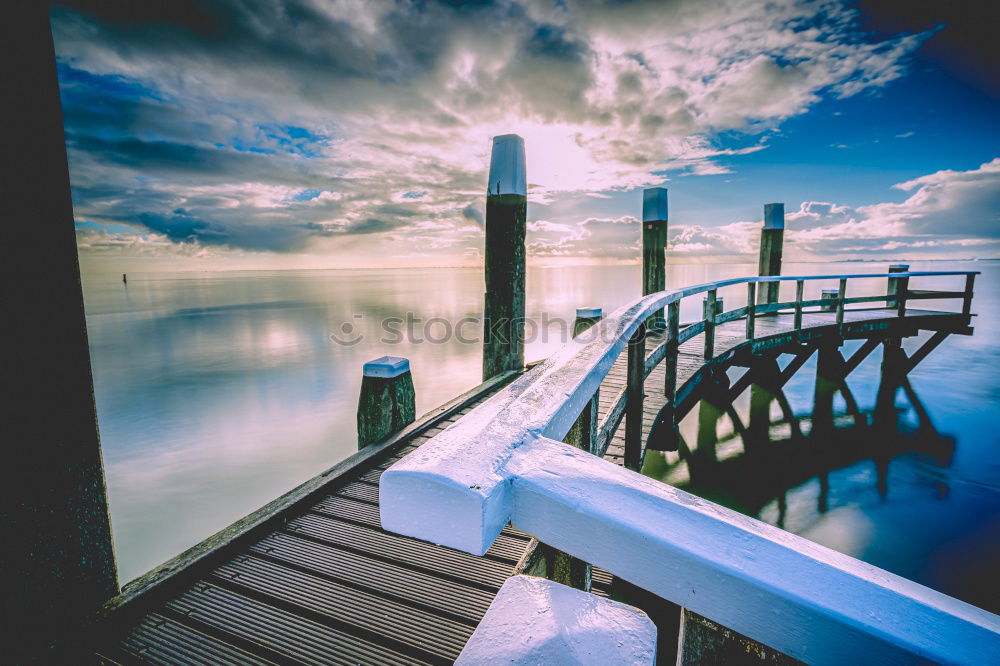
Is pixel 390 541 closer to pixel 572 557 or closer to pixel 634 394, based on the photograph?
pixel 572 557

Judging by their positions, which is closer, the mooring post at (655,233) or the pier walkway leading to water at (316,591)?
the pier walkway leading to water at (316,591)

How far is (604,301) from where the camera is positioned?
39188mm

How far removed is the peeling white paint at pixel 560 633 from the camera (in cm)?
58

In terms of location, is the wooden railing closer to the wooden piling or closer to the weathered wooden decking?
the wooden piling

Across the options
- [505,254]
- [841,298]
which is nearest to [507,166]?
[505,254]

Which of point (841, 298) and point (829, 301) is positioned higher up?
point (841, 298)

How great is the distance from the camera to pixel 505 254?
219 inches

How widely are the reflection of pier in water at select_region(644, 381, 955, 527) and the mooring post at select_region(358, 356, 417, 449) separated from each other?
4.86 meters

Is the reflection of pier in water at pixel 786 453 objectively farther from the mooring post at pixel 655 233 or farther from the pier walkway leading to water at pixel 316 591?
the pier walkway leading to water at pixel 316 591

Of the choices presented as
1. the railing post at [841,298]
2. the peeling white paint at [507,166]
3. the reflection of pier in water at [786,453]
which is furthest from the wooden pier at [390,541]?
the railing post at [841,298]

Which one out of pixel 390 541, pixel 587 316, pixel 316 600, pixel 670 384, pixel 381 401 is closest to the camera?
pixel 316 600

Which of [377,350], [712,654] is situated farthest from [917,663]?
[377,350]

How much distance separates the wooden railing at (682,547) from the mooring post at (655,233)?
7.77 m

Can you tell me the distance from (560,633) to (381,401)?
358cm
